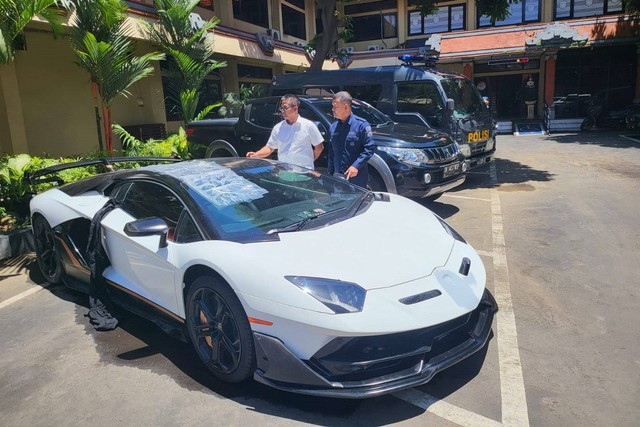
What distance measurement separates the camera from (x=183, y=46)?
37.4ft

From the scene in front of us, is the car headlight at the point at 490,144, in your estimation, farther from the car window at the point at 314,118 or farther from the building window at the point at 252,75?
the building window at the point at 252,75

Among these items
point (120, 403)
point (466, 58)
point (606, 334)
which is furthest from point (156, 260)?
point (466, 58)

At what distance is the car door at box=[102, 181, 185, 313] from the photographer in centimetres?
338

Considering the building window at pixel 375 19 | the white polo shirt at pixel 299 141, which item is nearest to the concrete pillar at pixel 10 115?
the white polo shirt at pixel 299 141

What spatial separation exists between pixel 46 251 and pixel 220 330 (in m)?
2.81

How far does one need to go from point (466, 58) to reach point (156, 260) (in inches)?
804

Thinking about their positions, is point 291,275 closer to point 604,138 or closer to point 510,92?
point 604,138

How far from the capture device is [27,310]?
4504mm

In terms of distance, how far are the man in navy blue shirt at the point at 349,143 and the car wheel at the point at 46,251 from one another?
9.46 feet

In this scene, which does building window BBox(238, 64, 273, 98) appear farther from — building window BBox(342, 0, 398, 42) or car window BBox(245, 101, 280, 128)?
car window BBox(245, 101, 280, 128)

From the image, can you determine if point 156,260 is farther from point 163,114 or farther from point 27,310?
point 163,114

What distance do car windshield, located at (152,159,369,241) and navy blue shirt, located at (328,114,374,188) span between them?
3.42ft

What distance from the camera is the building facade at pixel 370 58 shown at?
447 inches

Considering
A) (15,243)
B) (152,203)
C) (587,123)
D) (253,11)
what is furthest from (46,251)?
(587,123)
